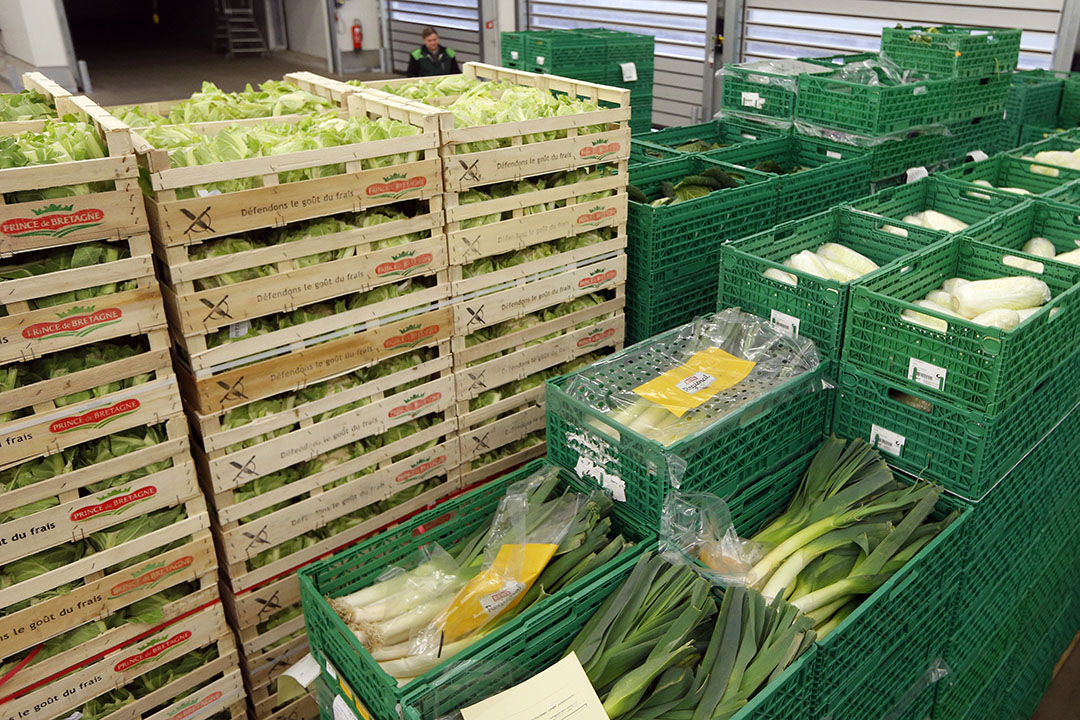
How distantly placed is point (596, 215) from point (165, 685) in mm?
2394

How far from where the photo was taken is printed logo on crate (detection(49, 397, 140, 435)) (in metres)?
2.30

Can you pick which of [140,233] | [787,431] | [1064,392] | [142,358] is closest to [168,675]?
[142,358]

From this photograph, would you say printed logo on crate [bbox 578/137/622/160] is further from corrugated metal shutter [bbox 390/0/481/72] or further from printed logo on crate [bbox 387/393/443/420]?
corrugated metal shutter [bbox 390/0/481/72]

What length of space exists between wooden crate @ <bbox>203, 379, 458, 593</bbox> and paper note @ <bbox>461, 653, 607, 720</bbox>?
123cm

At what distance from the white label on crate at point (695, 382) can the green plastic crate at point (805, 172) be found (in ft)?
6.38

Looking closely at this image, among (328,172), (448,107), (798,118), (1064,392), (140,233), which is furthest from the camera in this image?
(798,118)

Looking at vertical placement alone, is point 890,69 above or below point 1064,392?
above

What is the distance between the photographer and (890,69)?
516 cm

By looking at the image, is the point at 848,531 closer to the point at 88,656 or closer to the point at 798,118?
the point at 88,656

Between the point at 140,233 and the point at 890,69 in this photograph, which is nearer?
the point at 140,233

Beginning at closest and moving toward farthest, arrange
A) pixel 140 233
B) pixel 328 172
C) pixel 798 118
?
pixel 140 233, pixel 328 172, pixel 798 118

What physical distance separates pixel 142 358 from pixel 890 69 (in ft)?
15.6

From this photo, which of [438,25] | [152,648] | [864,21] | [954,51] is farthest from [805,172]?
[438,25]

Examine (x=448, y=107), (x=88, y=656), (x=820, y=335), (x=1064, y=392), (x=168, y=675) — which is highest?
(x=448, y=107)
